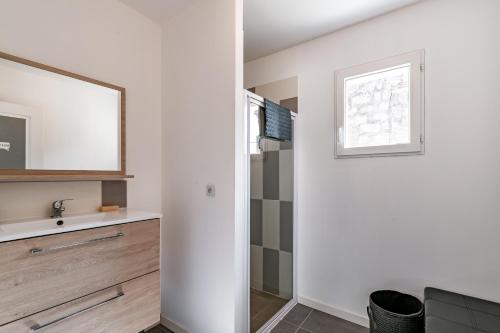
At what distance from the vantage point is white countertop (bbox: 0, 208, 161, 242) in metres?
1.01

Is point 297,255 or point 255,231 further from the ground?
point 255,231

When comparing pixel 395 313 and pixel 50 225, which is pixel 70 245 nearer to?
pixel 50 225

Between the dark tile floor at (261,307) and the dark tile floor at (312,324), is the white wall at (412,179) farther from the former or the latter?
the dark tile floor at (261,307)

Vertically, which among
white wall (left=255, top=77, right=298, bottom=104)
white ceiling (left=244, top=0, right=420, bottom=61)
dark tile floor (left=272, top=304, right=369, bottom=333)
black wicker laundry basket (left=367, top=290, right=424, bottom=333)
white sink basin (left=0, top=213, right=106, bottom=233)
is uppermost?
white ceiling (left=244, top=0, right=420, bottom=61)

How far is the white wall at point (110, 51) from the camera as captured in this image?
1350 millimetres

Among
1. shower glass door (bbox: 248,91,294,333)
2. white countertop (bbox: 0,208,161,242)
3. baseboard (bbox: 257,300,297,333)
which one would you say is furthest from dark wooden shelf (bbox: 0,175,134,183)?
baseboard (bbox: 257,300,297,333)

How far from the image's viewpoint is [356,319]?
193 cm

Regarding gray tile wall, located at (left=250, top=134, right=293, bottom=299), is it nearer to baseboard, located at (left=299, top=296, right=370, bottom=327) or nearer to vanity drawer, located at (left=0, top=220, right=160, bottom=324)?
baseboard, located at (left=299, top=296, right=370, bottom=327)

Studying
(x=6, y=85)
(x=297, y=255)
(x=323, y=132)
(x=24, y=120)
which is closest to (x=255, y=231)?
(x=297, y=255)

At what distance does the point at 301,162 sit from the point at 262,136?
21.5 inches

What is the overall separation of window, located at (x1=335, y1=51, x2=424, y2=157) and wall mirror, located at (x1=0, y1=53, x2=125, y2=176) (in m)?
1.75

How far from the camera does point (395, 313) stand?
1.51 m

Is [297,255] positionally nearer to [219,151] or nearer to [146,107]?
[219,151]

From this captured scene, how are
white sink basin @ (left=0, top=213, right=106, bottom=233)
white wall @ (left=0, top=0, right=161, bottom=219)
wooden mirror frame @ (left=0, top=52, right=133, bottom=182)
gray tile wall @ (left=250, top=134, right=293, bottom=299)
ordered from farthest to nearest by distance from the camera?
gray tile wall @ (left=250, top=134, right=293, bottom=299), white wall @ (left=0, top=0, right=161, bottom=219), wooden mirror frame @ (left=0, top=52, right=133, bottom=182), white sink basin @ (left=0, top=213, right=106, bottom=233)
